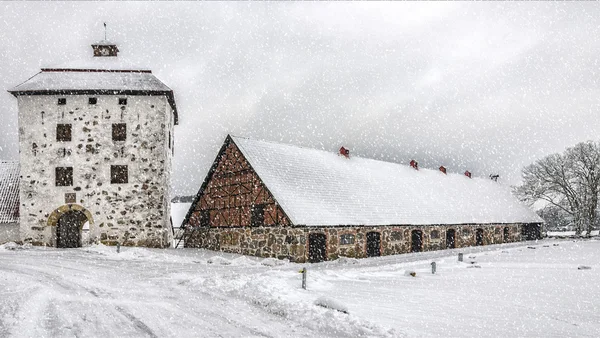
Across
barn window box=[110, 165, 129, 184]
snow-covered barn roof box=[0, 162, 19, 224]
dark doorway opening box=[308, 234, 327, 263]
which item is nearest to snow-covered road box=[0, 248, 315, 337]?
dark doorway opening box=[308, 234, 327, 263]

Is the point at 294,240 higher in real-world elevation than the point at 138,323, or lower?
higher

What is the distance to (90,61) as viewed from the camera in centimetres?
3069

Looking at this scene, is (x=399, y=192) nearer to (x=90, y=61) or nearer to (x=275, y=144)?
(x=275, y=144)

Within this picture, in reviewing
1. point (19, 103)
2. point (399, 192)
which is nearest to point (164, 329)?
point (19, 103)

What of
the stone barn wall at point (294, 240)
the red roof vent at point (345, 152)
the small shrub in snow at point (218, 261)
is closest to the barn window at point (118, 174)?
the stone barn wall at point (294, 240)

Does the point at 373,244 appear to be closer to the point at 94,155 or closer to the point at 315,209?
the point at 315,209

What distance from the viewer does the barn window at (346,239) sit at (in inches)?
1016

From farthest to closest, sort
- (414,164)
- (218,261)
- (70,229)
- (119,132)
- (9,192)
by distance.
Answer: (414,164) < (70,229) < (9,192) < (119,132) < (218,261)

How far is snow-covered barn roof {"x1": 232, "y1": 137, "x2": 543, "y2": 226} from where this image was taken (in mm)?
25969

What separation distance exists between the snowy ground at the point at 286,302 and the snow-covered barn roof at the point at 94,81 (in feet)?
42.3

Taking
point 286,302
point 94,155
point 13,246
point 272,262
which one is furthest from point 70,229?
point 286,302

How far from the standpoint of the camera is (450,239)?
117 ft

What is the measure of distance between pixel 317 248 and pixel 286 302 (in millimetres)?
13996

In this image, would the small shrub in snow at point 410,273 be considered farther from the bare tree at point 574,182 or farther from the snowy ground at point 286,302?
the bare tree at point 574,182
